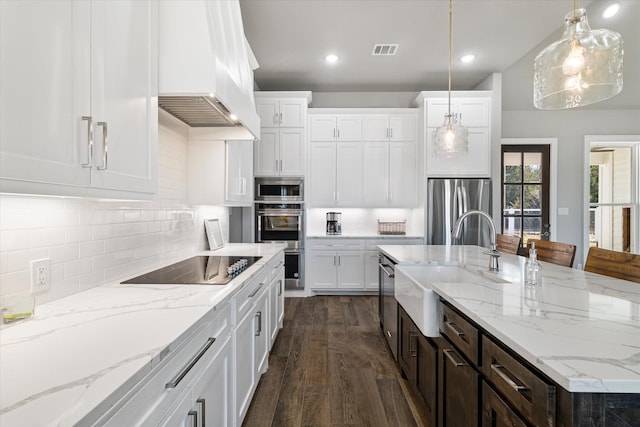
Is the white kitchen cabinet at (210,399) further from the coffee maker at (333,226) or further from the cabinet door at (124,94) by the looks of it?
the coffee maker at (333,226)

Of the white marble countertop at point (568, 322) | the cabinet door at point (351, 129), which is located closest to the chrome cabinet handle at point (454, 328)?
the white marble countertop at point (568, 322)

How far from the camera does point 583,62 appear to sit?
1760 mm

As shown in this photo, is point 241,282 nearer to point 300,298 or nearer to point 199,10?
point 199,10

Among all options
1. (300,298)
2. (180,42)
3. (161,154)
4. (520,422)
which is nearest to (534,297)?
(520,422)

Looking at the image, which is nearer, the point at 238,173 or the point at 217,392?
the point at 217,392

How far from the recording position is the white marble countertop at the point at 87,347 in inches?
24.3

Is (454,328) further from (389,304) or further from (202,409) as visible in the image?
(389,304)

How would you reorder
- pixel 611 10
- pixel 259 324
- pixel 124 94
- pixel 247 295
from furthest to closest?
pixel 611 10
pixel 259 324
pixel 247 295
pixel 124 94

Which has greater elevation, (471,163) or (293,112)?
(293,112)

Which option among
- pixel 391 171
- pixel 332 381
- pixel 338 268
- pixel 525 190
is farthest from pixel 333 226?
pixel 525 190

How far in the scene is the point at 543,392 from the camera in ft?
2.64

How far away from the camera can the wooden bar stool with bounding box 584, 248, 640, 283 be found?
67.2 inches

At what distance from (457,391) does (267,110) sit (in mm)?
4081

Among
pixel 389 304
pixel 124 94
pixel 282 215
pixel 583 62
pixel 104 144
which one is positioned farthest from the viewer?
pixel 282 215
